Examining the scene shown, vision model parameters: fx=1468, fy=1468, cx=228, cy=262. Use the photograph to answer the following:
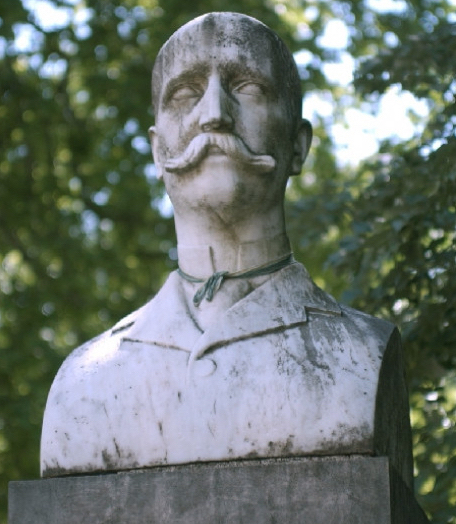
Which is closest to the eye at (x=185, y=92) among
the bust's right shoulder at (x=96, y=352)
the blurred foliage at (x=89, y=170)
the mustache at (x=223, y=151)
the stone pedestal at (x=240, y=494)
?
the mustache at (x=223, y=151)

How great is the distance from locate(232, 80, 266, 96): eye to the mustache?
0.71 feet

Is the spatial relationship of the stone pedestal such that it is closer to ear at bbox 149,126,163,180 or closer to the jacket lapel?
the jacket lapel

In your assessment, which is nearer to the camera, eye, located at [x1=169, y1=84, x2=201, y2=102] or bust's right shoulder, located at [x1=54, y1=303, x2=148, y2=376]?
bust's right shoulder, located at [x1=54, y1=303, x2=148, y2=376]

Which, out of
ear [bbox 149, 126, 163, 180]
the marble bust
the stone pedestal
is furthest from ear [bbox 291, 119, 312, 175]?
the stone pedestal

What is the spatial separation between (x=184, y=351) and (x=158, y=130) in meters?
1.04

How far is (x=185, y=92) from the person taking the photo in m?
6.12

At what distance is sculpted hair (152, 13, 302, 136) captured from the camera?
6.13 m

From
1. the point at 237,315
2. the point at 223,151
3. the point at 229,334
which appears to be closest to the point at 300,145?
the point at 223,151

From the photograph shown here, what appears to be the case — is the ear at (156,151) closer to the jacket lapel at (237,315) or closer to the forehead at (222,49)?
the forehead at (222,49)

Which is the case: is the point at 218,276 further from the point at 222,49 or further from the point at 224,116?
the point at 222,49

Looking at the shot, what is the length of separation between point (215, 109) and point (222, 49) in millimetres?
299

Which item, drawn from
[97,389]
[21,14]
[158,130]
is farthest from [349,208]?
[21,14]

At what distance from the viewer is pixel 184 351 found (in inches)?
226

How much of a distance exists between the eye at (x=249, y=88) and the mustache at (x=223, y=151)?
0.71 feet
